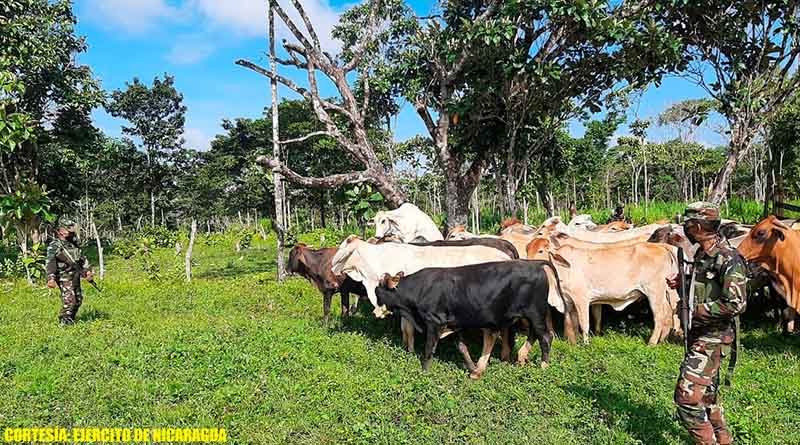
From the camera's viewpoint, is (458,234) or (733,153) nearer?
(458,234)

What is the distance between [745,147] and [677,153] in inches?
1221

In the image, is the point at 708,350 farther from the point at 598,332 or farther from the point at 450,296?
the point at 598,332

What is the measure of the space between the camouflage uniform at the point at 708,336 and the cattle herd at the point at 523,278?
1.71 meters

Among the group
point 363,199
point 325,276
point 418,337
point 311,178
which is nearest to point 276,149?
point 311,178

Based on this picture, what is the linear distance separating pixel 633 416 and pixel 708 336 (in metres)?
1.67

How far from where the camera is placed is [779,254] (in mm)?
7297

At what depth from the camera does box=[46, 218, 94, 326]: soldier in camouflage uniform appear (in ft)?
33.0

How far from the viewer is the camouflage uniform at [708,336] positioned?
435 centimetres

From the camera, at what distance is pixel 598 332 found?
9.10 meters

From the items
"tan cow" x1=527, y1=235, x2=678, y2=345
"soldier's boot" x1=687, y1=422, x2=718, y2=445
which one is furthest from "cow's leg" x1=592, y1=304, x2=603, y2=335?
"soldier's boot" x1=687, y1=422, x2=718, y2=445

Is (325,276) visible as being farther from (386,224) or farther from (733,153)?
(733,153)

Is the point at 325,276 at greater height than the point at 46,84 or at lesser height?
lesser

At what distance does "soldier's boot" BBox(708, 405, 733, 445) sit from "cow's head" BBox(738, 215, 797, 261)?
12.2 ft

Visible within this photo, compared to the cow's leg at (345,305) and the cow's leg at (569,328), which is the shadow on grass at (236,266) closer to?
the cow's leg at (345,305)
